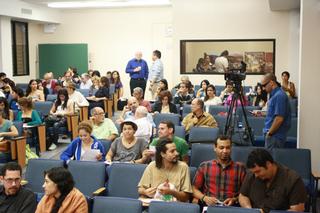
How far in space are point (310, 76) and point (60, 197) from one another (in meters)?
3.72

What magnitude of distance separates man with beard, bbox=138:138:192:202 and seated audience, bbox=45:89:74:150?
483 centimetres

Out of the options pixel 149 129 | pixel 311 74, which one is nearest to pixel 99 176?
pixel 149 129

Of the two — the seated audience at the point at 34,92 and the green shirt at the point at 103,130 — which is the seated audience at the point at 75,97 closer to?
the seated audience at the point at 34,92

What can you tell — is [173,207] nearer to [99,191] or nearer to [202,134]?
[99,191]

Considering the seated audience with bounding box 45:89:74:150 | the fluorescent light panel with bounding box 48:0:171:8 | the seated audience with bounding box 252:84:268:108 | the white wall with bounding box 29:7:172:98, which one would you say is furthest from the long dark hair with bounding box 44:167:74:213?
the white wall with bounding box 29:7:172:98

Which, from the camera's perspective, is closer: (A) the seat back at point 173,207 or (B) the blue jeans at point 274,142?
(A) the seat back at point 173,207

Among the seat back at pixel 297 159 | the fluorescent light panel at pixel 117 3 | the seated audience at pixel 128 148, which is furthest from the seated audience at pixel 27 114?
the fluorescent light panel at pixel 117 3

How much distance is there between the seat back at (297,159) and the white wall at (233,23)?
21.6 ft

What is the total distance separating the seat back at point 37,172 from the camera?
16.5 ft

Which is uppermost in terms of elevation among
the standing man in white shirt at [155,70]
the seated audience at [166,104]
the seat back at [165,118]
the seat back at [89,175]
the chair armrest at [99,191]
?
the standing man in white shirt at [155,70]

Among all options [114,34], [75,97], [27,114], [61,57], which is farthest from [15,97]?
[114,34]

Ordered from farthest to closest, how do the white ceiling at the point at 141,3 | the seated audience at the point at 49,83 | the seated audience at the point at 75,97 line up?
1. the seated audience at the point at 49,83
2. the white ceiling at the point at 141,3
3. the seated audience at the point at 75,97

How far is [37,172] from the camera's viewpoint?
5055mm

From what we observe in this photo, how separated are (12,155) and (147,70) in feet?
19.6
